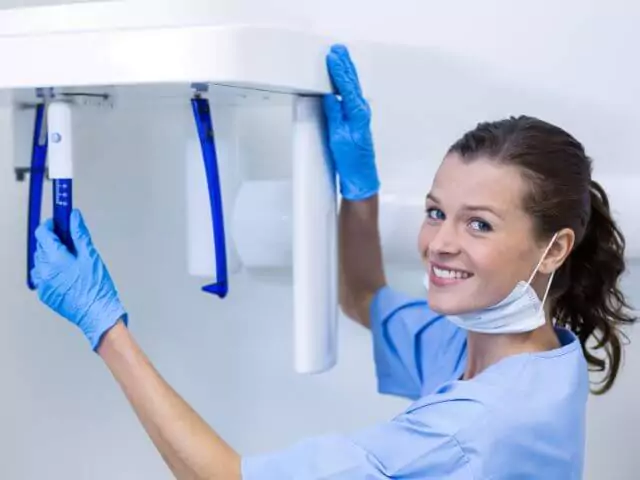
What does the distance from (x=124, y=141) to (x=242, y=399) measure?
0.47 meters

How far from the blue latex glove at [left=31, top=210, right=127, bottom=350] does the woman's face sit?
1.28 ft

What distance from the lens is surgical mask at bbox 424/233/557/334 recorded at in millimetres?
1019

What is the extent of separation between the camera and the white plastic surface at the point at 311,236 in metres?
1.07

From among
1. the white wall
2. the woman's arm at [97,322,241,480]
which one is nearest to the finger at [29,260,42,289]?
the woman's arm at [97,322,241,480]

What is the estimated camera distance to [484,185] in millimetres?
998

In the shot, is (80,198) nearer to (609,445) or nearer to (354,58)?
(354,58)

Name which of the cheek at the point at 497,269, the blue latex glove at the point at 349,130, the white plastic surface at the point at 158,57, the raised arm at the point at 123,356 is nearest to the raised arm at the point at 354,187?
the blue latex glove at the point at 349,130

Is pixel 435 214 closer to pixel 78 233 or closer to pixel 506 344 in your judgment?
pixel 506 344

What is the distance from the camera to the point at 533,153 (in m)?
1.00

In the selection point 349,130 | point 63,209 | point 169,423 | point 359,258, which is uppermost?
point 349,130

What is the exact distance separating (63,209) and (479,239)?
19.6 inches

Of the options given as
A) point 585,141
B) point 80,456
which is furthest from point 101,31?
point 80,456

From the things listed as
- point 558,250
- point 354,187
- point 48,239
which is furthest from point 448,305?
point 48,239

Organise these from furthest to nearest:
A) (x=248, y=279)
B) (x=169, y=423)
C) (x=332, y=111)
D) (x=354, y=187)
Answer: (x=248, y=279) < (x=354, y=187) < (x=332, y=111) < (x=169, y=423)
